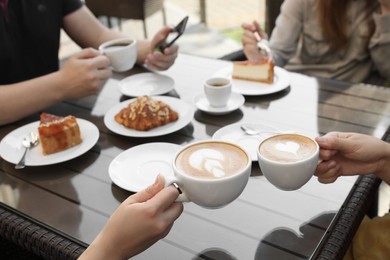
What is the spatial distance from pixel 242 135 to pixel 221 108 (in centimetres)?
18

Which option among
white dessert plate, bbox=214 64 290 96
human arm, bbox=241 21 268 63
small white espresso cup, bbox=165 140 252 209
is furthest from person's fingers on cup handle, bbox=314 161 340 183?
human arm, bbox=241 21 268 63

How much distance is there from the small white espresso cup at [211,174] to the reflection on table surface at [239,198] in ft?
0.46

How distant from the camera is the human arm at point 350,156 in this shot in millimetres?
979

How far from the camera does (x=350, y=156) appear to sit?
1040 mm

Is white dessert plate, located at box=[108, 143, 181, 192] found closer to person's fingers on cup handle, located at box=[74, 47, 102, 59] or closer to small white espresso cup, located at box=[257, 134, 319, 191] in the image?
small white espresso cup, located at box=[257, 134, 319, 191]

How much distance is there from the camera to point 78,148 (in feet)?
4.10

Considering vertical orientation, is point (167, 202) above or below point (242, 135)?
above

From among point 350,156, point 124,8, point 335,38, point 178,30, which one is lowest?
point 124,8

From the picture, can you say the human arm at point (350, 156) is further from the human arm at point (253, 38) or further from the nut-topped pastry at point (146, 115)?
the human arm at point (253, 38)

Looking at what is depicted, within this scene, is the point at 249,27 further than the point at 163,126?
Yes

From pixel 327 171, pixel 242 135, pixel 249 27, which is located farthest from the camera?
pixel 249 27

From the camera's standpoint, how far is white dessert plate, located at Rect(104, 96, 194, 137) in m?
1.31

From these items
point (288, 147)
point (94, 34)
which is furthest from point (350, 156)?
point (94, 34)

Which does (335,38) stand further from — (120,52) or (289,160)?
(289,160)
